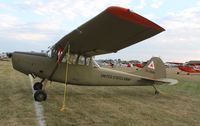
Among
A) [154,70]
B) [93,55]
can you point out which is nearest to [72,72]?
[93,55]

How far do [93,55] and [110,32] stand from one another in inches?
145

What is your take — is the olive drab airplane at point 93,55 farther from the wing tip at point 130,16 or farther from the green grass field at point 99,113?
the green grass field at point 99,113

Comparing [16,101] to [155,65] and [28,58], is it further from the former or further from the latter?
[155,65]

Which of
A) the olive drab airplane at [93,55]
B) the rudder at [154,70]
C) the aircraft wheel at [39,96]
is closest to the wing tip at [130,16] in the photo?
the olive drab airplane at [93,55]

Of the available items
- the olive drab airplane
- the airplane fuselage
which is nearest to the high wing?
the olive drab airplane

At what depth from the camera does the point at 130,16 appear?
639 centimetres

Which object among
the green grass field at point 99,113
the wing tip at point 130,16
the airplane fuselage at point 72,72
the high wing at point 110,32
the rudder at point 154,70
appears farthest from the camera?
the rudder at point 154,70

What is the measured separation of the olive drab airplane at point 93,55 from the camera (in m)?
6.84

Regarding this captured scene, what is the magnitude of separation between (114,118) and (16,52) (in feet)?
16.8

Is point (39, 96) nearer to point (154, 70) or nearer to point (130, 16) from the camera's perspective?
point (130, 16)

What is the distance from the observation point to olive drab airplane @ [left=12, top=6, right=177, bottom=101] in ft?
22.5

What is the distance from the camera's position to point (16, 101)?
8.94 meters

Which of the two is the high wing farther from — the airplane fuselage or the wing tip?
the airplane fuselage

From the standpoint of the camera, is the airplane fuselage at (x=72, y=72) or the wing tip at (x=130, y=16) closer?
the wing tip at (x=130, y=16)
